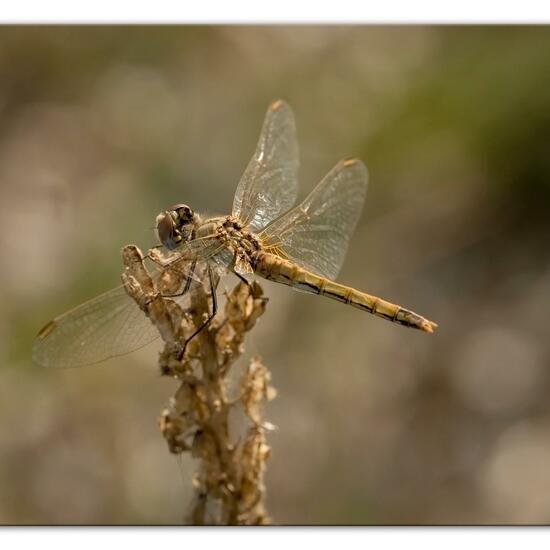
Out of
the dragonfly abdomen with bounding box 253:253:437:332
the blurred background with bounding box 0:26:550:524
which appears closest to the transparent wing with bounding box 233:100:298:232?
the dragonfly abdomen with bounding box 253:253:437:332

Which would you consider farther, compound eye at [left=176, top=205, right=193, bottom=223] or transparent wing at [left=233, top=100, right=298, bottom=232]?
transparent wing at [left=233, top=100, right=298, bottom=232]

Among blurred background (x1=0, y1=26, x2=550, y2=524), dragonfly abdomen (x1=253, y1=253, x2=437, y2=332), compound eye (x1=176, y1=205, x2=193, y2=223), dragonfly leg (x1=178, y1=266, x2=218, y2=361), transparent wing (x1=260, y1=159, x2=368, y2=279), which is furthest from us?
blurred background (x1=0, y1=26, x2=550, y2=524)

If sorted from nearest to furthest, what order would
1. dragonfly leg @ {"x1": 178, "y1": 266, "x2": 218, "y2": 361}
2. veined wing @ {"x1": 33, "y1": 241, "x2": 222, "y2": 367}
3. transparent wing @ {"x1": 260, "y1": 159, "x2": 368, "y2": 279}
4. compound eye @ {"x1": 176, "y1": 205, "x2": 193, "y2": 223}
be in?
dragonfly leg @ {"x1": 178, "y1": 266, "x2": 218, "y2": 361} → veined wing @ {"x1": 33, "y1": 241, "x2": 222, "y2": 367} → compound eye @ {"x1": 176, "y1": 205, "x2": 193, "y2": 223} → transparent wing @ {"x1": 260, "y1": 159, "x2": 368, "y2": 279}

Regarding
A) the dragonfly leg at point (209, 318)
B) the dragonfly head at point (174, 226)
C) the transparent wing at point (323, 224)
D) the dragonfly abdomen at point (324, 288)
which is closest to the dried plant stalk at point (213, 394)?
the dragonfly leg at point (209, 318)

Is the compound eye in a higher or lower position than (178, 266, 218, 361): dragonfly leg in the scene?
higher

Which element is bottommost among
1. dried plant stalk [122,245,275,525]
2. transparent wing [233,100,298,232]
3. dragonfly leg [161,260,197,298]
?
dried plant stalk [122,245,275,525]

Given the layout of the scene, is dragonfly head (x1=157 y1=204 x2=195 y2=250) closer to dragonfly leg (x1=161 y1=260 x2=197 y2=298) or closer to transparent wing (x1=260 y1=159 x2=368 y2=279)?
dragonfly leg (x1=161 y1=260 x2=197 y2=298)
